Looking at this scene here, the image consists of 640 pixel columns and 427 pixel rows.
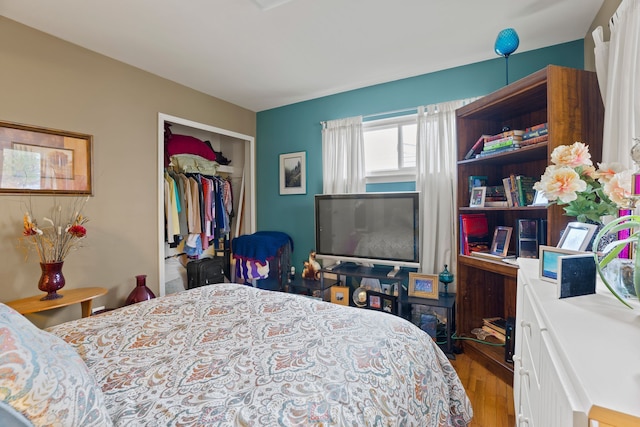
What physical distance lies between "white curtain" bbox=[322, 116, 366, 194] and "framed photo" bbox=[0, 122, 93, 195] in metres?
2.16

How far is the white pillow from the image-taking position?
542mm

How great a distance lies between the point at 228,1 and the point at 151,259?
228 centimetres

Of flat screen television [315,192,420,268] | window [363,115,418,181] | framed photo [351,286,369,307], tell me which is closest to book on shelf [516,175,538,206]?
flat screen television [315,192,420,268]

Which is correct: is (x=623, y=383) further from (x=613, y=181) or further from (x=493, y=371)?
(x=493, y=371)

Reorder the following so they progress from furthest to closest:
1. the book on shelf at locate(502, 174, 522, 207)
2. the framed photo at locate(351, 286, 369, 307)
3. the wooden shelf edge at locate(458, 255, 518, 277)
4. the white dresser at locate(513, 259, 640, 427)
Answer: the framed photo at locate(351, 286, 369, 307)
the book on shelf at locate(502, 174, 522, 207)
the wooden shelf edge at locate(458, 255, 518, 277)
the white dresser at locate(513, 259, 640, 427)

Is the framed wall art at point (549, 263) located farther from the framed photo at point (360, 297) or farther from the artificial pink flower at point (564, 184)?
the framed photo at point (360, 297)

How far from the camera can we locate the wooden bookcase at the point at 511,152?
1708 mm

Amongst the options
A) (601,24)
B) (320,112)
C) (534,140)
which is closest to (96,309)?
(320,112)

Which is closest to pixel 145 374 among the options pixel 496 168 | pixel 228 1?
pixel 228 1

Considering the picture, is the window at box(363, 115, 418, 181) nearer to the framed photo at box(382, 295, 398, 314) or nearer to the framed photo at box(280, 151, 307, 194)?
the framed photo at box(280, 151, 307, 194)

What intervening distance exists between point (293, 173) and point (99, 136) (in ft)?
6.31

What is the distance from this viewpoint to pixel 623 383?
495mm

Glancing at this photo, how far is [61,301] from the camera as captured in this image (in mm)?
2008

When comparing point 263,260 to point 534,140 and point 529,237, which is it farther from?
point 534,140
